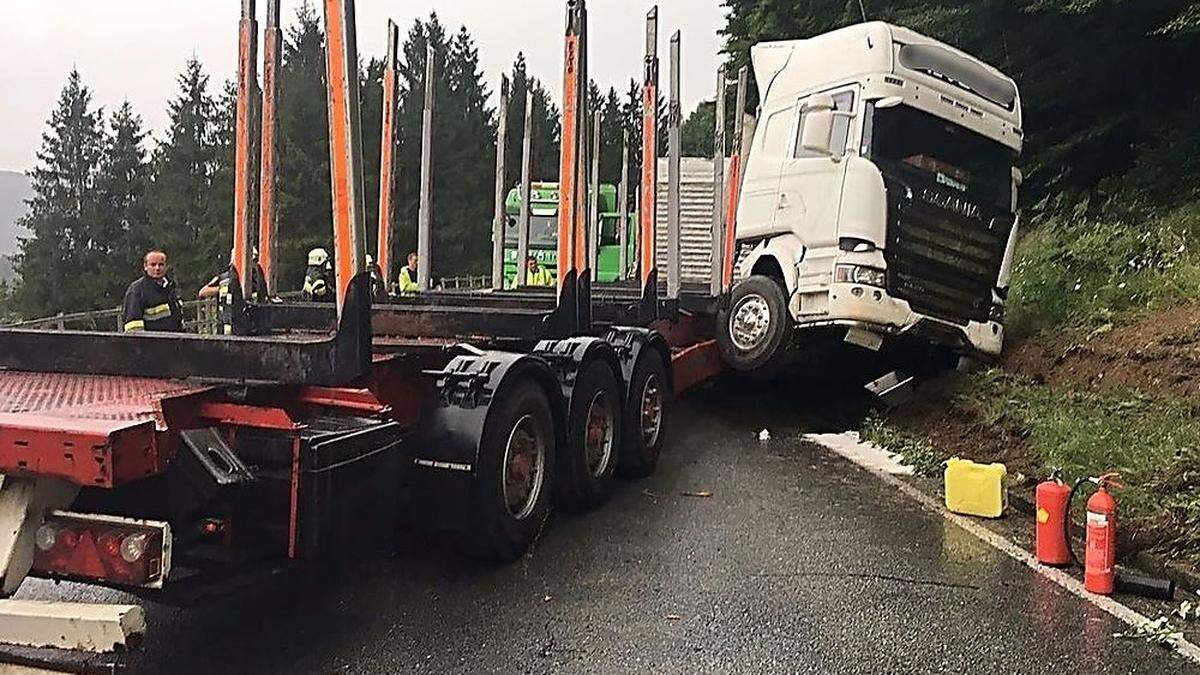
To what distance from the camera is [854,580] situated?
5.45 meters

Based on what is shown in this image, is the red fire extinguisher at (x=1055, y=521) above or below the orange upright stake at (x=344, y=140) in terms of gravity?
below

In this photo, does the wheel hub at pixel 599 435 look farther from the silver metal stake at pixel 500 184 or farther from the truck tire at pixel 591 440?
the silver metal stake at pixel 500 184

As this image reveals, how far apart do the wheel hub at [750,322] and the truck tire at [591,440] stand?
2937mm

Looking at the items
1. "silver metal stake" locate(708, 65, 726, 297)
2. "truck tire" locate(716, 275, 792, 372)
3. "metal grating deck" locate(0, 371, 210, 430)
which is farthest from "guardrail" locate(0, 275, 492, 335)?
"truck tire" locate(716, 275, 792, 372)

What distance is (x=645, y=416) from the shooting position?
26.3ft

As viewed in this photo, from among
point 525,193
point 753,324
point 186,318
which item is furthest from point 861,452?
point 186,318

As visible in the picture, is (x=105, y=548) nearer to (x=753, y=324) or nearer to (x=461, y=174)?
(x=753, y=324)

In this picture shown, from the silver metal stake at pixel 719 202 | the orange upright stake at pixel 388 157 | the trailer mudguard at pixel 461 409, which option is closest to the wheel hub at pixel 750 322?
the silver metal stake at pixel 719 202

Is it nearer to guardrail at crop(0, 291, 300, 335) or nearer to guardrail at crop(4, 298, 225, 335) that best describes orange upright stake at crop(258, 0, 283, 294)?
guardrail at crop(0, 291, 300, 335)

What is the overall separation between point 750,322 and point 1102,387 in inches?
120

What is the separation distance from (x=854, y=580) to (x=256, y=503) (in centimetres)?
299

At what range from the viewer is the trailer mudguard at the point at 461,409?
516 centimetres

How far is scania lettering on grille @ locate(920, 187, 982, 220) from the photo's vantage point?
917cm

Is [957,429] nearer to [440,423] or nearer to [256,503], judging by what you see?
[440,423]
